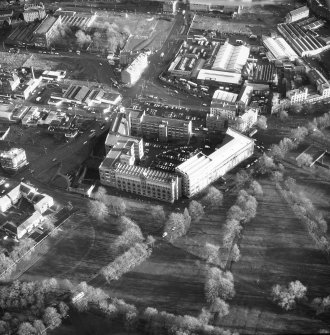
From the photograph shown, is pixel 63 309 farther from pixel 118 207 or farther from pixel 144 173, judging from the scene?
pixel 144 173

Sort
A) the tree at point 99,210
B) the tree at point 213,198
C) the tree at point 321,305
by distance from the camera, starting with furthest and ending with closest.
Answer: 1. the tree at point 213,198
2. the tree at point 99,210
3. the tree at point 321,305

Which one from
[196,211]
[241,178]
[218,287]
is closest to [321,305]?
[218,287]

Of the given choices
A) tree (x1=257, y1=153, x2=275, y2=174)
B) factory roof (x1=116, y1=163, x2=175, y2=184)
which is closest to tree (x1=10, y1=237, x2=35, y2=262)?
factory roof (x1=116, y1=163, x2=175, y2=184)

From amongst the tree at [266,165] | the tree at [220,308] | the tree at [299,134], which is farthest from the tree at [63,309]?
the tree at [299,134]

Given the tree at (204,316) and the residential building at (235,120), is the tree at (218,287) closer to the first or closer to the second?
the tree at (204,316)

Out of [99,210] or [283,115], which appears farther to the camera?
[283,115]

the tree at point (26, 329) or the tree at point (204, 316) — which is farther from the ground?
the tree at point (204, 316)
